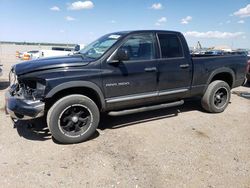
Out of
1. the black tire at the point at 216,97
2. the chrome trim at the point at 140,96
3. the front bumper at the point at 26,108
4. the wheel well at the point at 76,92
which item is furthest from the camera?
the black tire at the point at 216,97

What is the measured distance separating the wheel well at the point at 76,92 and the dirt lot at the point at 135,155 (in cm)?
67

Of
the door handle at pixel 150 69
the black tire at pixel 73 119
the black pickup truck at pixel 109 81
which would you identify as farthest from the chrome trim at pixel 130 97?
the door handle at pixel 150 69

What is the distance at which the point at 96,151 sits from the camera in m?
3.92

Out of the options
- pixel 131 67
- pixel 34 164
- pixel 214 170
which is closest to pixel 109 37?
pixel 131 67

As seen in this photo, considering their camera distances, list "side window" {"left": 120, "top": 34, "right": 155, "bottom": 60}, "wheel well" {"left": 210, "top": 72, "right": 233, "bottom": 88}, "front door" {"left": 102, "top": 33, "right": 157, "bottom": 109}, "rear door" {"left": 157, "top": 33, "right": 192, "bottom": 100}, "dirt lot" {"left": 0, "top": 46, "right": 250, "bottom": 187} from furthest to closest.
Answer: "wheel well" {"left": 210, "top": 72, "right": 233, "bottom": 88}
"rear door" {"left": 157, "top": 33, "right": 192, "bottom": 100}
"side window" {"left": 120, "top": 34, "right": 155, "bottom": 60}
"front door" {"left": 102, "top": 33, "right": 157, "bottom": 109}
"dirt lot" {"left": 0, "top": 46, "right": 250, "bottom": 187}

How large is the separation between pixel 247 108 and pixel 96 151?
15.9 ft

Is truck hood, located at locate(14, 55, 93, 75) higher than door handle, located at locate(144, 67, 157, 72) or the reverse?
higher

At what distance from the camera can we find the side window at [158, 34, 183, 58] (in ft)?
16.6

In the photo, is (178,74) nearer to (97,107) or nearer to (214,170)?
(97,107)

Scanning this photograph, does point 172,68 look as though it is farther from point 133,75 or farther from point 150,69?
point 133,75

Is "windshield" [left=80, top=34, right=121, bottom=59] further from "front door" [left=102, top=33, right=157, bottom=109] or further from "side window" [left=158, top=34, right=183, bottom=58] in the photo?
"side window" [left=158, top=34, right=183, bottom=58]

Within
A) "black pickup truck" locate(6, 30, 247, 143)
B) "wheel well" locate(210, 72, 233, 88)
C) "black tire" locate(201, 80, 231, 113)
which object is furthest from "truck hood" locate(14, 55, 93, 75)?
"wheel well" locate(210, 72, 233, 88)

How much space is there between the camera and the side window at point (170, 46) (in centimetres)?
505

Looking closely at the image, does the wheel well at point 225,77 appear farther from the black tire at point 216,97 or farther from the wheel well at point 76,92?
the wheel well at point 76,92
